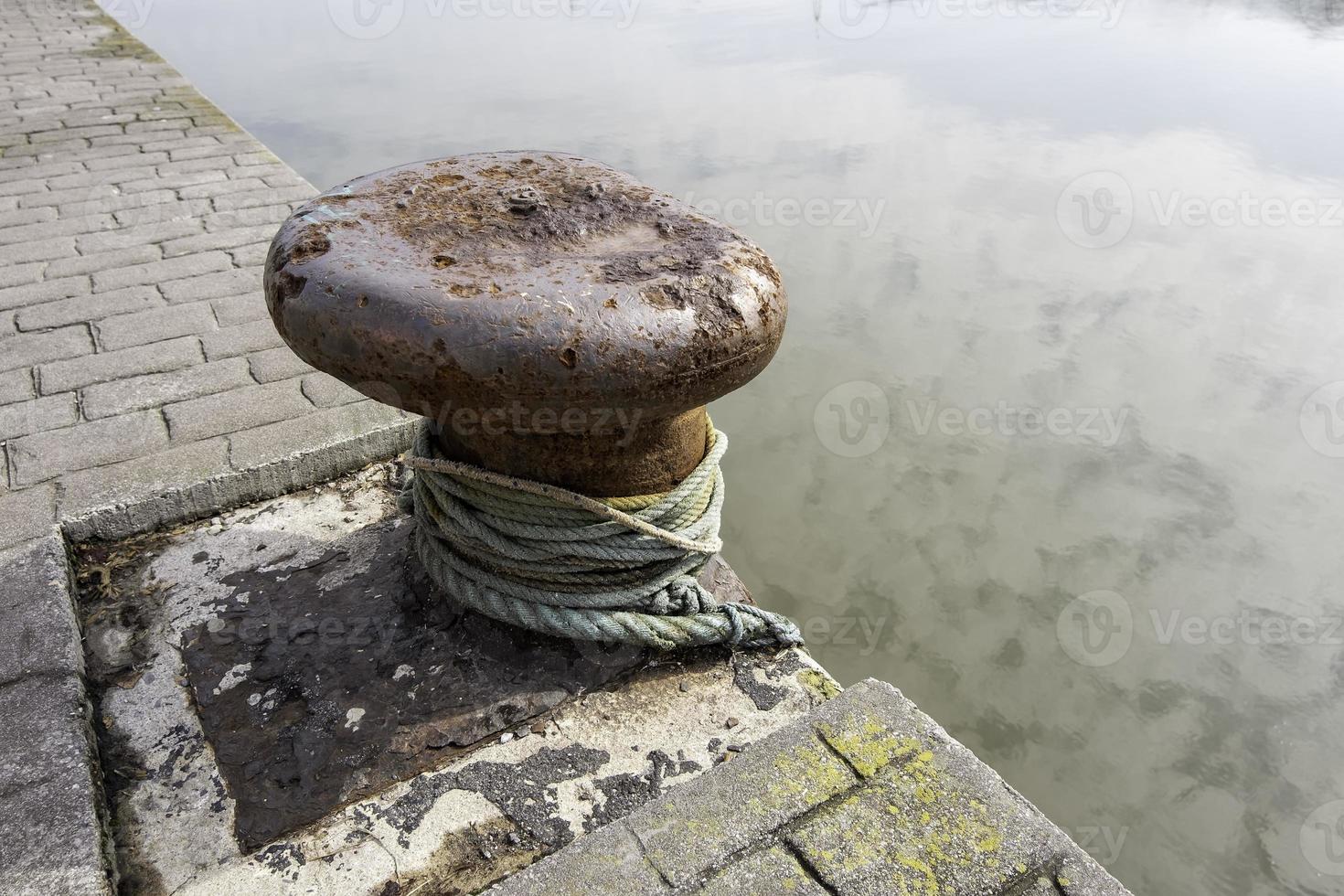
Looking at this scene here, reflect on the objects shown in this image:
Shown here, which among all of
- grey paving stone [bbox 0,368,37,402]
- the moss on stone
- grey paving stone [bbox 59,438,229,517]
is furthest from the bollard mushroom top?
the moss on stone

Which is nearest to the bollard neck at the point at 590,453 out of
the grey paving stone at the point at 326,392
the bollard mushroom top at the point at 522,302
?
the bollard mushroom top at the point at 522,302

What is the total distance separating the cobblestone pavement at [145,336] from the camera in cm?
254

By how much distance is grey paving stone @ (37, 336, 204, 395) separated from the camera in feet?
9.87

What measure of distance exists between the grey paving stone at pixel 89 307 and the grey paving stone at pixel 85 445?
0.88 metres

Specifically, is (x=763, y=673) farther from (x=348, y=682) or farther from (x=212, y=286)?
(x=212, y=286)

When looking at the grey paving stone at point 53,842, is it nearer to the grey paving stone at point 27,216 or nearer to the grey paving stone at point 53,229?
the grey paving stone at point 53,229

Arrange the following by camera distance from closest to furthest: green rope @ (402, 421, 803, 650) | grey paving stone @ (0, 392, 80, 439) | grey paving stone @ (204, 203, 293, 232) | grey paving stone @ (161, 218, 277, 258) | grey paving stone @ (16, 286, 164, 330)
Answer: green rope @ (402, 421, 803, 650)
grey paving stone @ (0, 392, 80, 439)
grey paving stone @ (16, 286, 164, 330)
grey paving stone @ (161, 218, 277, 258)
grey paving stone @ (204, 203, 293, 232)

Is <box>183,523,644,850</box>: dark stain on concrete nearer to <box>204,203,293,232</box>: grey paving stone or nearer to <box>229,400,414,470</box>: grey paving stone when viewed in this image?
<box>229,400,414,470</box>: grey paving stone

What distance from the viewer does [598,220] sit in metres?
1.87

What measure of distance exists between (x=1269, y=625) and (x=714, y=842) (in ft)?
8.06

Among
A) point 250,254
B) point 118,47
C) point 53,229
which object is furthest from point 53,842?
point 118,47

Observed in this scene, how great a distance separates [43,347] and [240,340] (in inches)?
26.8

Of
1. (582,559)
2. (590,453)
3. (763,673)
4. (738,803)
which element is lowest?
(763,673)

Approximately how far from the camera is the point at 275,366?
313cm
